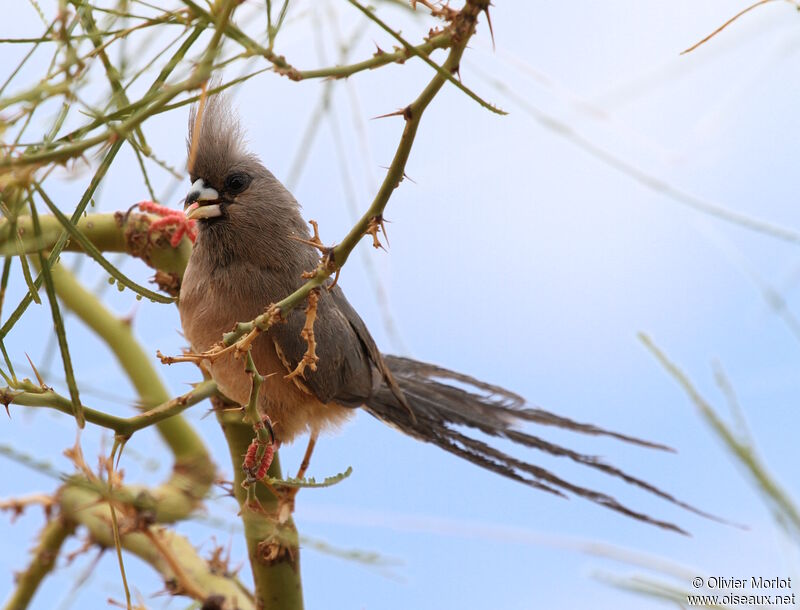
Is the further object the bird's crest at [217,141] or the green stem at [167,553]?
the bird's crest at [217,141]

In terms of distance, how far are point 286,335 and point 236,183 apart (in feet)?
1.79

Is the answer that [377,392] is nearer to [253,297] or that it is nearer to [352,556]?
[253,297]

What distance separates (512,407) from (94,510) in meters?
1.31

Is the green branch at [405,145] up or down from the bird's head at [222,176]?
down

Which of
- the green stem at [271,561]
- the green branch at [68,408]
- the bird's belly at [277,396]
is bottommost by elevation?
the green branch at [68,408]

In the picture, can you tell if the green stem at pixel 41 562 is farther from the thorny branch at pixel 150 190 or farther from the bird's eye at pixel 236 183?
the bird's eye at pixel 236 183

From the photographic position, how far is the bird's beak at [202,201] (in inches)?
101

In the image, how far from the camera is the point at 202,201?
2621mm

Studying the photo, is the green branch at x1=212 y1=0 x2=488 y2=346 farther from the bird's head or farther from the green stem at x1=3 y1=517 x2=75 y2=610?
the green stem at x1=3 y1=517 x2=75 y2=610

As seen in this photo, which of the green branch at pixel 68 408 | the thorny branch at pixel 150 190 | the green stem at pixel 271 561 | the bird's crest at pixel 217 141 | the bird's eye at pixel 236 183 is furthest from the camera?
the bird's eye at pixel 236 183

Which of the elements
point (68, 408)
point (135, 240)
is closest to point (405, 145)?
point (68, 408)

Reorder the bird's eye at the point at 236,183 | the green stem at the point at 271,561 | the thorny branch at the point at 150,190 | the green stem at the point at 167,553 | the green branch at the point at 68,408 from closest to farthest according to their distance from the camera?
1. the thorny branch at the point at 150,190
2. the green branch at the point at 68,408
3. the green stem at the point at 271,561
4. the green stem at the point at 167,553
5. the bird's eye at the point at 236,183

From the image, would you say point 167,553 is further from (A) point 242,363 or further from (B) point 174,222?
(B) point 174,222

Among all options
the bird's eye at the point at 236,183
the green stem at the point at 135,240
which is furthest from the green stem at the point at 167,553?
the bird's eye at the point at 236,183
